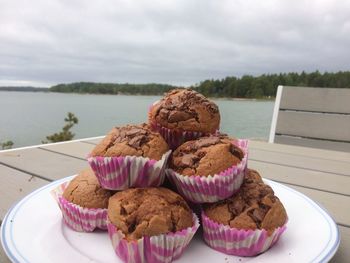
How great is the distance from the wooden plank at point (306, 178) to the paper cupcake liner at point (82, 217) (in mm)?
875

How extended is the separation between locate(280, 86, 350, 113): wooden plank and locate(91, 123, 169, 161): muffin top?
8.00ft

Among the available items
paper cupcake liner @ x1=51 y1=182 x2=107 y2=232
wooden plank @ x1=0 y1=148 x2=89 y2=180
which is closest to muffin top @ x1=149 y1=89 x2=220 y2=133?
paper cupcake liner @ x1=51 y1=182 x2=107 y2=232

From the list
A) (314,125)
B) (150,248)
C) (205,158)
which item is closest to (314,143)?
(314,125)

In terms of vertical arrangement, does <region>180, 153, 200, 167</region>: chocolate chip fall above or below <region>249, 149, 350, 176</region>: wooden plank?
above

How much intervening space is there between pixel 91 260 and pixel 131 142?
0.34 m

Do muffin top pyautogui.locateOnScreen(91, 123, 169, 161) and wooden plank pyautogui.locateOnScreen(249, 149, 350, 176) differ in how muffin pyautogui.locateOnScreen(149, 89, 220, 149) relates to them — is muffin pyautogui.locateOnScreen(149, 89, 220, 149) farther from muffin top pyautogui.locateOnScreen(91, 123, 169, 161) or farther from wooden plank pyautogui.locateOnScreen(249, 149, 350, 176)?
wooden plank pyautogui.locateOnScreen(249, 149, 350, 176)

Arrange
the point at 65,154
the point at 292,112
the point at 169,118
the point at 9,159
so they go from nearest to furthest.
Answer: the point at 169,118 → the point at 9,159 → the point at 65,154 → the point at 292,112

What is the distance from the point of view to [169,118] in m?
1.09

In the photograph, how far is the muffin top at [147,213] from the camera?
783mm

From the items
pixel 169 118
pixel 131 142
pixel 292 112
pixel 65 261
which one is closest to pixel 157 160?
pixel 131 142

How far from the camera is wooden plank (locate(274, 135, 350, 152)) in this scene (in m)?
2.92

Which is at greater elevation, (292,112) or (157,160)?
(157,160)

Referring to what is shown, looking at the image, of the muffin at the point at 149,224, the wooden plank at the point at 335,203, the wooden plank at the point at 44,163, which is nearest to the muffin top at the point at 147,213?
the muffin at the point at 149,224

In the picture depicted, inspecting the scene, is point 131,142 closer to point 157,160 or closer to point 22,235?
point 157,160
